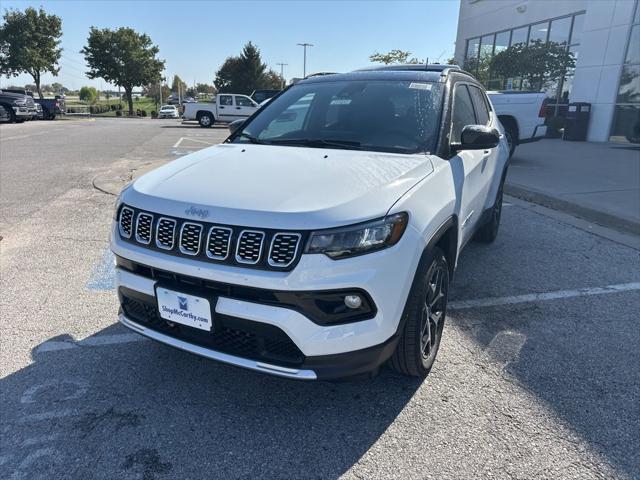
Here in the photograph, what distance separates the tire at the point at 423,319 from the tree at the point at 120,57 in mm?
60397

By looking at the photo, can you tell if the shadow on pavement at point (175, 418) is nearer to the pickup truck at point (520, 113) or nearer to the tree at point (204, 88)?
the pickup truck at point (520, 113)

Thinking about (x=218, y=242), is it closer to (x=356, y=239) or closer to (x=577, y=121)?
(x=356, y=239)

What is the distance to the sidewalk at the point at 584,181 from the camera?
664 cm

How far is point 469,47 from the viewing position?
25047 millimetres

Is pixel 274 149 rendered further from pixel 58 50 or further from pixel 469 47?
pixel 58 50

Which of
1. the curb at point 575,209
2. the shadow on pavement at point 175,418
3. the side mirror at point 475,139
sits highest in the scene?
the side mirror at point 475,139

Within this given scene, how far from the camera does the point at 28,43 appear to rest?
143ft

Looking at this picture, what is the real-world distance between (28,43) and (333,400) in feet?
172

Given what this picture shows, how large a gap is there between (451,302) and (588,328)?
100 cm

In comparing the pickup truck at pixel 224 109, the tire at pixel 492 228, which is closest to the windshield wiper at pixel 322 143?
the tire at pixel 492 228

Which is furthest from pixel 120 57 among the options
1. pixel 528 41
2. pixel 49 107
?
pixel 528 41

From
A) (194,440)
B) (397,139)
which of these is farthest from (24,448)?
(397,139)

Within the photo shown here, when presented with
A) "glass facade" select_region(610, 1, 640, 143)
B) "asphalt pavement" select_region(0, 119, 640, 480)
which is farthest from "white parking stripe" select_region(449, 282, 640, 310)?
"glass facade" select_region(610, 1, 640, 143)

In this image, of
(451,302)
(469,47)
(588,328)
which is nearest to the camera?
(588,328)
